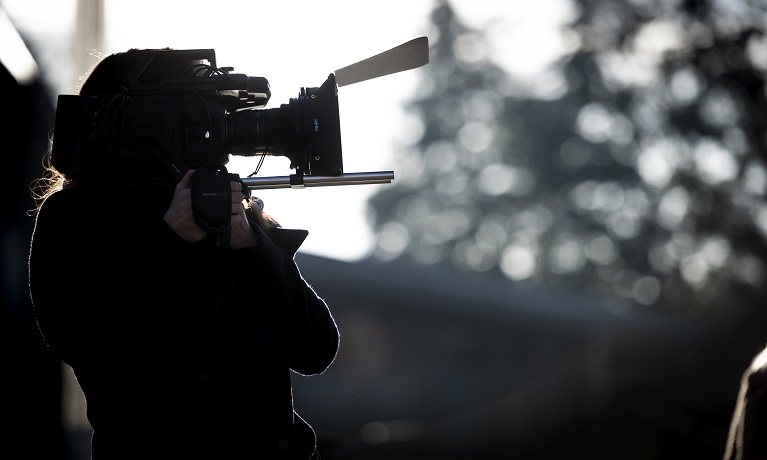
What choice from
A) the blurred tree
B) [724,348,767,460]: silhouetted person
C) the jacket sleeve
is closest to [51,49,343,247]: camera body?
the jacket sleeve

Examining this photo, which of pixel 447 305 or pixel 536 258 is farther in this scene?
pixel 536 258

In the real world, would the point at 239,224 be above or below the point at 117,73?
below

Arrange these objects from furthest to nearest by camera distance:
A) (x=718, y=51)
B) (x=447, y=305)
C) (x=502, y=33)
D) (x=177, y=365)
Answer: (x=502, y=33) → (x=718, y=51) → (x=447, y=305) → (x=177, y=365)

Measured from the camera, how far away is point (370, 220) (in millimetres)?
24953

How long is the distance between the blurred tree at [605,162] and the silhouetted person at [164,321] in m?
13.3

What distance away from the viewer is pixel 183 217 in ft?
5.09

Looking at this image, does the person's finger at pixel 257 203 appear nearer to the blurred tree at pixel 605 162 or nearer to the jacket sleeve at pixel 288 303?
the jacket sleeve at pixel 288 303

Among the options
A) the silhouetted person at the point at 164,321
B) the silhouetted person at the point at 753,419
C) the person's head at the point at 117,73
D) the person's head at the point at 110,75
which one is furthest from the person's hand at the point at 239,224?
the silhouetted person at the point at 753,419

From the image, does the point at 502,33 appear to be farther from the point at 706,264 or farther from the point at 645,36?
the point at 706,264

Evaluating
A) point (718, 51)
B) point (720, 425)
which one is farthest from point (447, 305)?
point (718, 51)

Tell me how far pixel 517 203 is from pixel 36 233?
22.0m

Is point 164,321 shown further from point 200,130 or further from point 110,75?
point 110,75

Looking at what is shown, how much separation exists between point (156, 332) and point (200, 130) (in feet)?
1.34

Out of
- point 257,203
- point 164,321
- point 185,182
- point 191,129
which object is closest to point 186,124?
point 191,129
